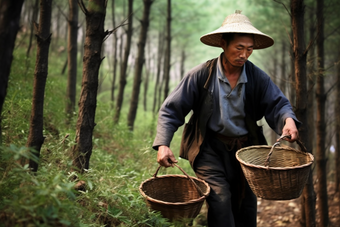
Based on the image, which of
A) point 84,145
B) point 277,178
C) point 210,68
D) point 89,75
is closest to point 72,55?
point 89,75

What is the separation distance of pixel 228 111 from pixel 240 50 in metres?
0.57

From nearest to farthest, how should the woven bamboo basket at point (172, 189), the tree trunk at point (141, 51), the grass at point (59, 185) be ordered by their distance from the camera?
1. the grass at point (59, 185)
2. the woven bamboo basket at point (172, 189)
3. the tree trunk at point (141, 51)

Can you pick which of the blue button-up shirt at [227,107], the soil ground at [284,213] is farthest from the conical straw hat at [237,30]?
the soil ground at [284,213]

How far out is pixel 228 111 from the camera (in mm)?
3119

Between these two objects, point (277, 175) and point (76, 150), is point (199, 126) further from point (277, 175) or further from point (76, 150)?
point (76, 150)

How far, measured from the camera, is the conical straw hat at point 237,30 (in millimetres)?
3010

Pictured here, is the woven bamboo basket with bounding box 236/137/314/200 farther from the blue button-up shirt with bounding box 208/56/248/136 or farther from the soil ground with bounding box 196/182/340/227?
the soil ground with bounding box 196/182/340/227

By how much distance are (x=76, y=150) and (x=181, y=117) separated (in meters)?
1.19

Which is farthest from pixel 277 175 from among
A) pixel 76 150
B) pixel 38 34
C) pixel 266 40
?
pixel 38 34

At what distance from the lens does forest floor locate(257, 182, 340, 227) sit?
20.9 feet

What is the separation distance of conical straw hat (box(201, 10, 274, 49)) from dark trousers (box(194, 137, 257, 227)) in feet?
3.37

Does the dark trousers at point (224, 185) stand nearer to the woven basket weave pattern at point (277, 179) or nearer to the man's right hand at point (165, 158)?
the woven basket weave pattern at point (277, 179)

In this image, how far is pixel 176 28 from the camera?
678 inches

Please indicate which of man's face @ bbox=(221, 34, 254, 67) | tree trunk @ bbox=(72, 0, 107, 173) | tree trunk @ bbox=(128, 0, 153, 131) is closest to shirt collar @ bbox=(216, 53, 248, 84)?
man's face @ bbox=(221, 34, 254, 67)
